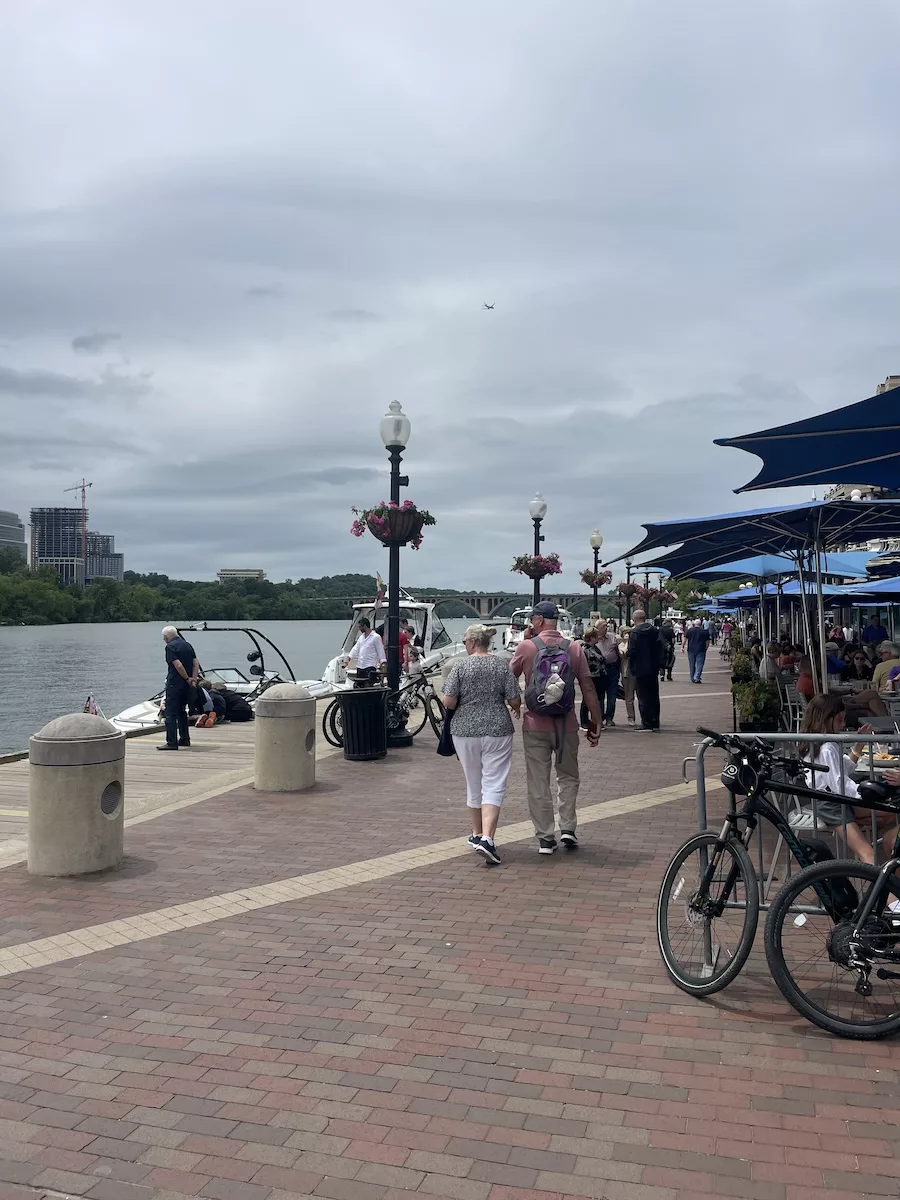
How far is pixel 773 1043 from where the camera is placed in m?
4.25

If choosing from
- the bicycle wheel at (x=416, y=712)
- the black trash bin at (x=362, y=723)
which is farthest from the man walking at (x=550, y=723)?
the bicycle wheel at (x=416, y=712)

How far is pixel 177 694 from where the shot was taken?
13.6 metres

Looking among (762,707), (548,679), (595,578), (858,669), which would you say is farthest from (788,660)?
(595,578)

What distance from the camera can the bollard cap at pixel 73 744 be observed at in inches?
278

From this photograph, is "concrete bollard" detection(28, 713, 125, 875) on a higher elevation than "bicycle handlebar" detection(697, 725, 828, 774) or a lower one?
lower

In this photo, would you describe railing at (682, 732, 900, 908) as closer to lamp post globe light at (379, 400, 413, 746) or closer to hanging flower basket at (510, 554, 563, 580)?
lamp post globe light at (379, 400, 413, 746)

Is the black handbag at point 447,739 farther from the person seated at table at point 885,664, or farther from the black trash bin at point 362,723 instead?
the person seated at table at point 885,664

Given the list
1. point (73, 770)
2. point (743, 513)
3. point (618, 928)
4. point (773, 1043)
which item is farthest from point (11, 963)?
point (743, 513)

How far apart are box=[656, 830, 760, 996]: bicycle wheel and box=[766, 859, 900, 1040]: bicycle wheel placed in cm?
21

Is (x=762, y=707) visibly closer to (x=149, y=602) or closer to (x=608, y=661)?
(x=608, y=661)

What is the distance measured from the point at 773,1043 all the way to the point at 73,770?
4.93 m

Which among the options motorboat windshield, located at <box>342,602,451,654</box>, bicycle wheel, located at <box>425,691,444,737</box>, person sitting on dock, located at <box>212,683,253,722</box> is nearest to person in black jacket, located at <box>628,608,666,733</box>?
bicycle wheel, located at <box>425,691,444,737</box>

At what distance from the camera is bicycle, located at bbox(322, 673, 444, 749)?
13.5 m

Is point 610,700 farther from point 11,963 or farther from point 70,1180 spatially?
point 70,1180
